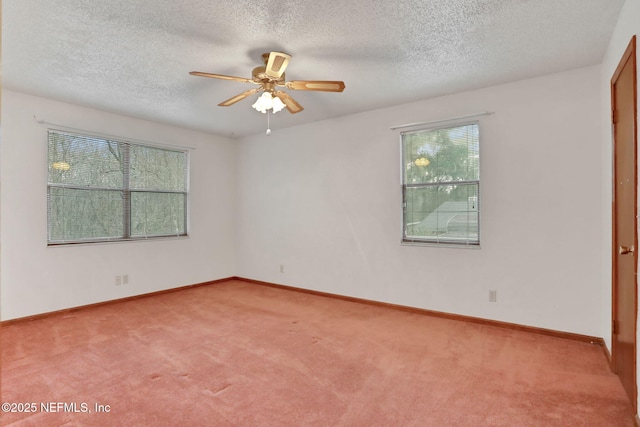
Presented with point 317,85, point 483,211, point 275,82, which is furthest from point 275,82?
point 483,211

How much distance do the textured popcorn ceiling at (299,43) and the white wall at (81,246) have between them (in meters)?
0.48

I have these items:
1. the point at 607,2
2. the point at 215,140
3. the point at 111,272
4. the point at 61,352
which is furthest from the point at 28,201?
the point at 607,2

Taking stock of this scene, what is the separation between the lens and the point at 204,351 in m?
3.22

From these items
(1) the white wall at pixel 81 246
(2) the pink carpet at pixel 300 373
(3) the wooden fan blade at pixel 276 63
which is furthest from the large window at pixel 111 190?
(3) the wooden fan blade at pixel 276 63

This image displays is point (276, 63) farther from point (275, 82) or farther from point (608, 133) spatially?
point (608, 133)

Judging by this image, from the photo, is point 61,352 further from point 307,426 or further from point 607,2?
point 607,2

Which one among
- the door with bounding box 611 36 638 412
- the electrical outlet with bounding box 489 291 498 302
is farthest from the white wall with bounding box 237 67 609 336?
the door with bounding box 611 36 638 412

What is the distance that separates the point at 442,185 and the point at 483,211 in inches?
20.6

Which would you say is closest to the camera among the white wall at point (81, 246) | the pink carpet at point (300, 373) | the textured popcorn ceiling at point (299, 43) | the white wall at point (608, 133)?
the pink carpet at point (300, 373)

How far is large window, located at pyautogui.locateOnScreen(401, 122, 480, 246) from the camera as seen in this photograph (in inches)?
159

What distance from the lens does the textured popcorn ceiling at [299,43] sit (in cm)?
250

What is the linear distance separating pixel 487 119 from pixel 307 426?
3322 millimetres

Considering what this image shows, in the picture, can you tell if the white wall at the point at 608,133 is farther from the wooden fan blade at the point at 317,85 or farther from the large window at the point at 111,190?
the large window at the point at 111,190

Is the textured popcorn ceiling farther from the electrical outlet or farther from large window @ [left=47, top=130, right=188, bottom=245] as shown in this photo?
the electrical outlet
